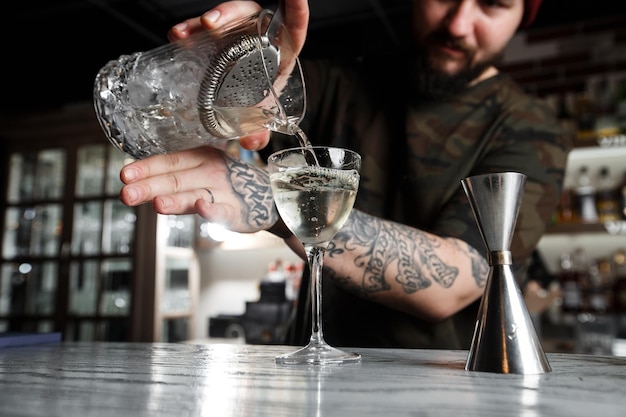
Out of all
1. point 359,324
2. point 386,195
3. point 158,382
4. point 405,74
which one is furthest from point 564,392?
point 405,74

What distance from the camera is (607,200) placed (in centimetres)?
273

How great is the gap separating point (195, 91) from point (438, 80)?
0.84 meters

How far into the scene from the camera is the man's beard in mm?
1478

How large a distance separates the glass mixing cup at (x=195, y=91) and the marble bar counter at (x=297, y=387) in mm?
331

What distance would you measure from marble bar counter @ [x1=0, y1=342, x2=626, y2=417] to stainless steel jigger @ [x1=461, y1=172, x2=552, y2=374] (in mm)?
26

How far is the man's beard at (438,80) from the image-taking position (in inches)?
58.2

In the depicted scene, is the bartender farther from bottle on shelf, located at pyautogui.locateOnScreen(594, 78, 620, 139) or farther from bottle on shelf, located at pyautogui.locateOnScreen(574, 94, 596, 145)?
bottle on shelf, located at pyautogui.locateOnScreen(594, 78, 620, 139)

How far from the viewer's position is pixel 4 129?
4.31 meters

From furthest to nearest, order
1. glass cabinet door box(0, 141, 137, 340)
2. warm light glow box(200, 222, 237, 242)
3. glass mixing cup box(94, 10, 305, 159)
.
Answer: glass cabinet door box(0, 141, 137, 340), warm light glow box(200, 222, 237, 242), glass mixing cup box(94, 10, 305, 159)

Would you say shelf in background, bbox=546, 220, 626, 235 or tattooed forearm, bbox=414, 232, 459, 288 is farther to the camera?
shelf in background, bbox=546, 220, 626, 235

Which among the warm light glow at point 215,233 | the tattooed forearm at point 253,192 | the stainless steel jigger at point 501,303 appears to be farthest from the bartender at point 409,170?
the warm light glow at point 215,233

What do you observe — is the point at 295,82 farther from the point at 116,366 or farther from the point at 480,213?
the point at 116,366

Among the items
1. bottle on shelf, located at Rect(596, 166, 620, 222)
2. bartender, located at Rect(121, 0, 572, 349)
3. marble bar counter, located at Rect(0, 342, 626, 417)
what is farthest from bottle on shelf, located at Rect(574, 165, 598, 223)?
marble bar counter, located at Rect(0, 342, 626, 417)

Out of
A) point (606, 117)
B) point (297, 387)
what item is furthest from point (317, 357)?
point (606, 117)
